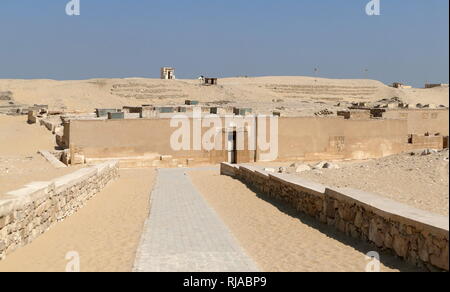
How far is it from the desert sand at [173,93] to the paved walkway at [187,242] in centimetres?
4750

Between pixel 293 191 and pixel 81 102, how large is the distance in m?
55.9

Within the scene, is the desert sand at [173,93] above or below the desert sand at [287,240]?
above

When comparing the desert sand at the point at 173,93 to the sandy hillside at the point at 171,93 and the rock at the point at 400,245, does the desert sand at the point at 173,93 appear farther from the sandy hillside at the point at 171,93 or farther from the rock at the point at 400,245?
the rock at the point at 400,245

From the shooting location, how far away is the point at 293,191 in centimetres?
1131

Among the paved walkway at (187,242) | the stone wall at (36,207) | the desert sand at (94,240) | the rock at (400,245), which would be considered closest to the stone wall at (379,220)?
the rock at (400,245)

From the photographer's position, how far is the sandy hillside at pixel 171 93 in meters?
Result: 65.3

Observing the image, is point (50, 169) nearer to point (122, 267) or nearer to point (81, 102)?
point (122, 267)

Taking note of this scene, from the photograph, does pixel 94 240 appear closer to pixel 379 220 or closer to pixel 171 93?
pixel 379 220

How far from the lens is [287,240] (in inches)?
329

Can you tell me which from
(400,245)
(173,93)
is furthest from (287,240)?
(173,93)

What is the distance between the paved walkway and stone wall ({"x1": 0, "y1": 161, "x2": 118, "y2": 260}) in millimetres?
1765

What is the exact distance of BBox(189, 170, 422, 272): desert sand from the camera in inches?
261

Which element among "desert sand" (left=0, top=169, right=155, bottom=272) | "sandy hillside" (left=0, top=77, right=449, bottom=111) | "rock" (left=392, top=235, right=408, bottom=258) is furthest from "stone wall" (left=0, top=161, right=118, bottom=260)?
"sandy hillside" (left=0, top=77, right=449, bottom=111)

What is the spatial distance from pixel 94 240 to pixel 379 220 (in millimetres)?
4522
